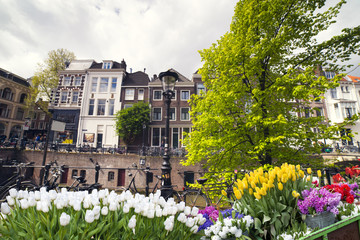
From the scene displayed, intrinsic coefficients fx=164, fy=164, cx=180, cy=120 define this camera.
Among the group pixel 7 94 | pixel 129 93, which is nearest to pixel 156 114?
pixel 129 93

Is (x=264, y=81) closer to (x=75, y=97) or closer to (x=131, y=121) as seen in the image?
(x=131, y=121)

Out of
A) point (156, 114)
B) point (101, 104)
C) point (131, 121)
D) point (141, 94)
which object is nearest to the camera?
point (131, 121)

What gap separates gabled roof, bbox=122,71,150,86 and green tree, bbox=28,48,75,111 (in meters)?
12.4

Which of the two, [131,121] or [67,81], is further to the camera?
[67,81]

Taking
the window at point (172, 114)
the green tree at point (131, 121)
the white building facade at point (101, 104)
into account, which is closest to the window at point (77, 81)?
the white building facade at point (101, 104)

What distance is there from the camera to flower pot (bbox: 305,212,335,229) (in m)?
1.92

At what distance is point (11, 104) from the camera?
33062 mm

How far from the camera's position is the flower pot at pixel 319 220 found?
75.4 inches

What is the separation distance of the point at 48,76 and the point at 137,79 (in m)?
16.4

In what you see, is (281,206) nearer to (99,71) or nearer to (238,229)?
(238,229)

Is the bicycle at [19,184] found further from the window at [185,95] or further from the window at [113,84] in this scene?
the window at [113,84]

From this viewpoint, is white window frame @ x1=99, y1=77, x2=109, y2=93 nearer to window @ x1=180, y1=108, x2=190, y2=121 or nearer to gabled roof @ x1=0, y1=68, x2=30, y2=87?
window @ x1=180, y1=108, x2=190, y2=121

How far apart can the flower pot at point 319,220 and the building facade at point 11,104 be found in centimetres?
4293

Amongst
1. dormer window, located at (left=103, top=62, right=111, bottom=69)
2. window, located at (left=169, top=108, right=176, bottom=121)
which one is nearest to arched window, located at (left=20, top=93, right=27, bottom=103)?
dormer window, located at (left=103, top=62, right=111, bottom=69)
